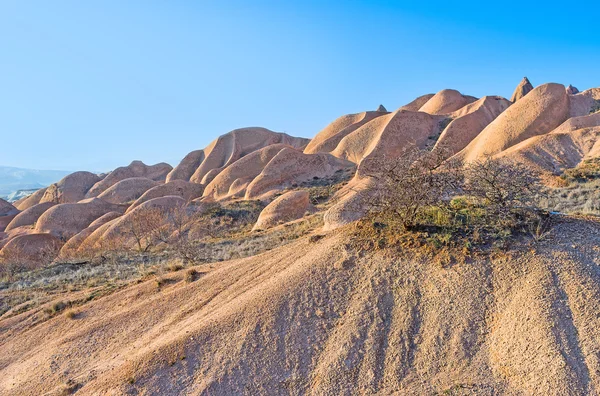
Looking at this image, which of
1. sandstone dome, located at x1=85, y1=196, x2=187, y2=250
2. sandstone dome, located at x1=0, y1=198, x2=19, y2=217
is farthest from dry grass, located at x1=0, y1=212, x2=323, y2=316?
sandstone dome, located at x1=0, y1=198, x2=19, y2=217

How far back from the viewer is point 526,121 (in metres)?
29.4

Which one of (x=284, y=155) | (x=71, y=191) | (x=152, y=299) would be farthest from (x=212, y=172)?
(x=152, y=299)

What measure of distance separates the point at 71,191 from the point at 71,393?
169ft

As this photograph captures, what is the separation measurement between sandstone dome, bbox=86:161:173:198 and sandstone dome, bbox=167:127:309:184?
459 centimetres

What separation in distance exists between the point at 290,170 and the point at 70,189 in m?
31.3

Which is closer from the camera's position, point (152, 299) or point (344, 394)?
point (344, 394)

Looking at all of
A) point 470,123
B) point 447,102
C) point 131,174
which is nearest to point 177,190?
point 131,174

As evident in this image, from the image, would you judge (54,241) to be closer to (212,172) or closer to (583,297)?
(212,172)

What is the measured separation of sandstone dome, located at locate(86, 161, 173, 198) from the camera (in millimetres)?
50344

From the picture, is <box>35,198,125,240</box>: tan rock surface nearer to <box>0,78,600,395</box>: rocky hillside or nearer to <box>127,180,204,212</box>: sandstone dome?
<box>127,180,204,212</box>: sandstone dome

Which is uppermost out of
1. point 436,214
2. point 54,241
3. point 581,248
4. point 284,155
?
point 284,155

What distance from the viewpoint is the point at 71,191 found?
50.2 metres

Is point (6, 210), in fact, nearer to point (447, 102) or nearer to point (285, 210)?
point (285, 210)

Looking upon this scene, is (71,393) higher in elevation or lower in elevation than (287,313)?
lower
